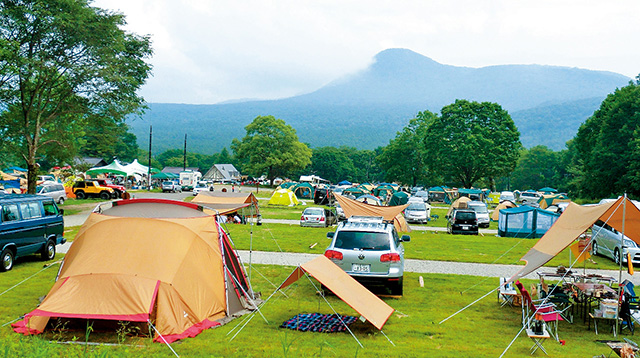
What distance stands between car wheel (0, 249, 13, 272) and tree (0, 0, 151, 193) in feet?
45.6

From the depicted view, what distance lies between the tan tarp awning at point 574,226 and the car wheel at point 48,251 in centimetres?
1244

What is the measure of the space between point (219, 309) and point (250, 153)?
7381 centimetres

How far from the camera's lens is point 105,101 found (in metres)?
28.7

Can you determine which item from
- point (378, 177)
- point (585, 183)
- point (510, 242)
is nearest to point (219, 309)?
point (510, 242)

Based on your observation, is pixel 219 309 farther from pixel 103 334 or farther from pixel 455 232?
pixel 455 232

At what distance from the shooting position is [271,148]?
8175 centimetres

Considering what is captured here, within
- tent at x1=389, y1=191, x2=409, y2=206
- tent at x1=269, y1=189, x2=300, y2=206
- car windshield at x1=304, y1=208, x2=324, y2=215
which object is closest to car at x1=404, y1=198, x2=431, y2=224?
car windshield at x1=304, y1=208, x2=324, y2=215

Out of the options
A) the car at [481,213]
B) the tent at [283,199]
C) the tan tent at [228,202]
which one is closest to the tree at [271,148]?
the tent at [283,199]

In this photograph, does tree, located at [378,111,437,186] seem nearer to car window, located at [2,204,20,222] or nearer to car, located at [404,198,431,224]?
car, located at [404,198,431,224]

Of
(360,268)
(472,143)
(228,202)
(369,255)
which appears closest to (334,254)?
(360,268)

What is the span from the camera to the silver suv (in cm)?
968

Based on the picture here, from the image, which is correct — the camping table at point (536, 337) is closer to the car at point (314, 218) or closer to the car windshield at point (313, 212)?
the car at point (314, 218)

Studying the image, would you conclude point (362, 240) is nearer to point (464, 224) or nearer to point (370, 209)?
point (370, 209)

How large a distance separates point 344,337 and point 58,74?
2558 centimetres
